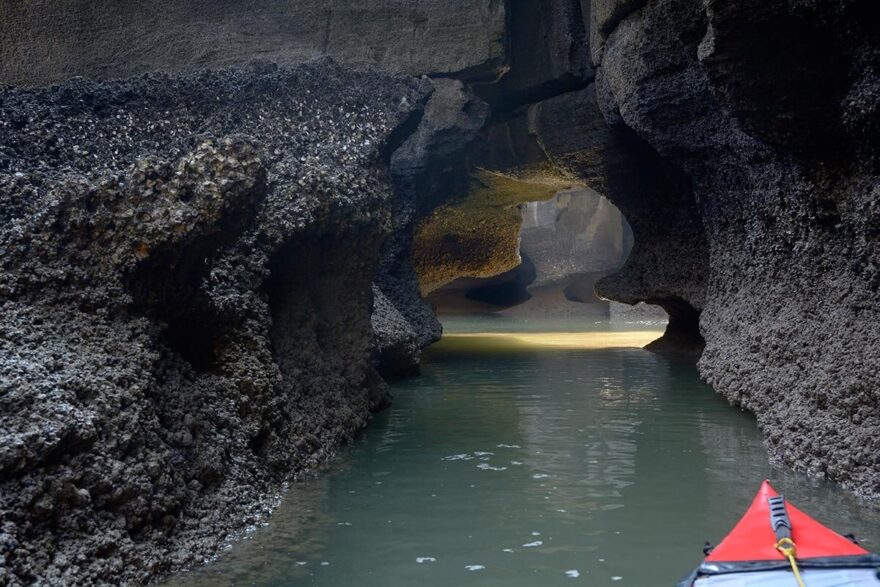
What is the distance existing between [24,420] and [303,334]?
2.88m

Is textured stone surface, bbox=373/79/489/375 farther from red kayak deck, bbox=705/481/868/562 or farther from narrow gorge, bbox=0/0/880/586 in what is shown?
red kayak deck, bbox=705/481/868/562

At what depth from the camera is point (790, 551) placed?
8.15 ft

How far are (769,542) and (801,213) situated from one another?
3.50 meters

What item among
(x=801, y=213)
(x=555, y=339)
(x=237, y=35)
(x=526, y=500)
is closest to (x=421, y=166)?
(x=237, y=35)

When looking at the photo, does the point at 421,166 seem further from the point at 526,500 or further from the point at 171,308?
the point at 526,500

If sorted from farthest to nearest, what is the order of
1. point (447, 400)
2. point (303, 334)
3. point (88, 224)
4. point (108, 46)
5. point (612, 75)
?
point (108, 46)
point (612, 75)
point (447, 400)
point (303, 334)
point (88, 224)

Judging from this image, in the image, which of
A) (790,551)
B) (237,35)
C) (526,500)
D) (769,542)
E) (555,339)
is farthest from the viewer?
(555,339)

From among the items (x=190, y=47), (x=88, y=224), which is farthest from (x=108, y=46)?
(x=88, y=224)

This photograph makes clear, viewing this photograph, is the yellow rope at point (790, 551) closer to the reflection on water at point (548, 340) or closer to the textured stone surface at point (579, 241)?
the reflection on water at point (548, 340)

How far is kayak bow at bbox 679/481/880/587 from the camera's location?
7.85 ft

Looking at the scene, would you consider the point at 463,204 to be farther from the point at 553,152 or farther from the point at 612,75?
the point at 612,75

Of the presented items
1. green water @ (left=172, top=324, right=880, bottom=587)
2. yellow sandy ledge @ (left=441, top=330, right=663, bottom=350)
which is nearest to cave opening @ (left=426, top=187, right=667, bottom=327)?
yellow sandy ledge @ (left=441, top=330, right=663, bottom=350)

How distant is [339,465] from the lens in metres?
5.19

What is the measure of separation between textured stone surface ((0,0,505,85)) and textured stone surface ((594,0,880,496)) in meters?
3.71
